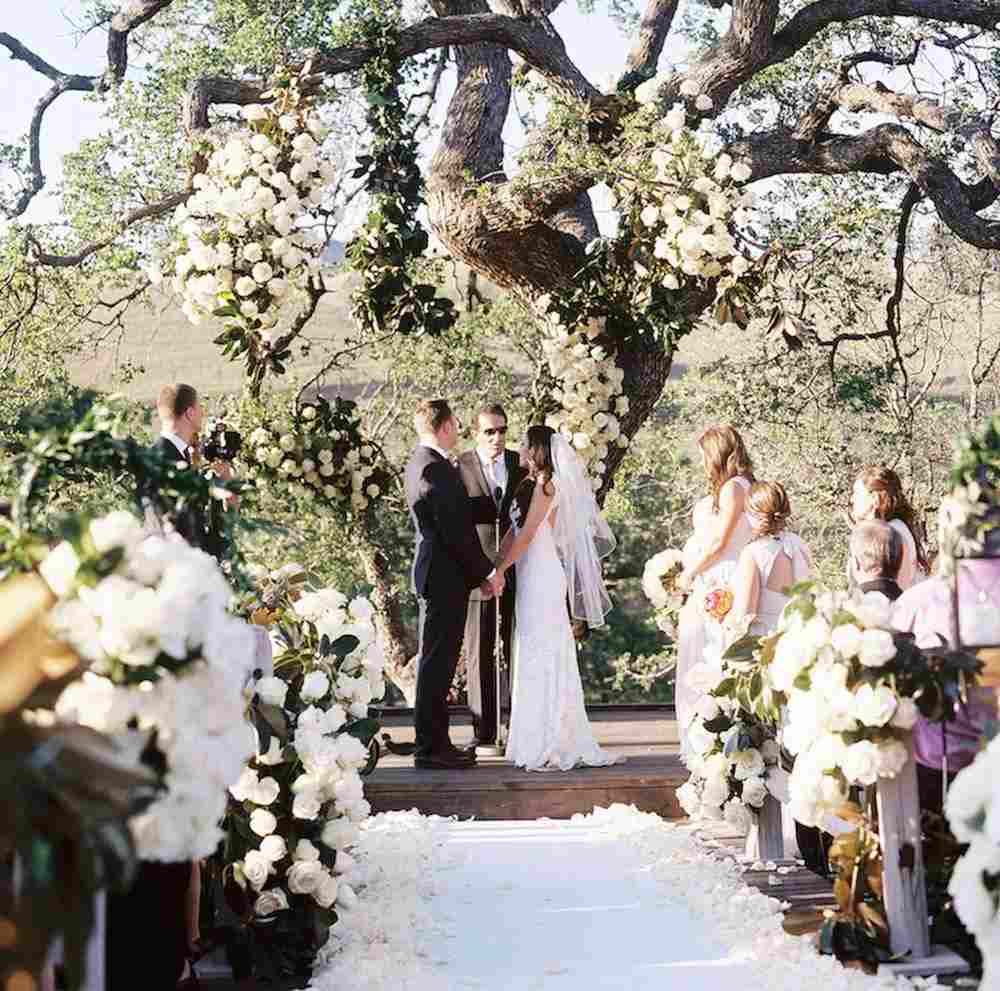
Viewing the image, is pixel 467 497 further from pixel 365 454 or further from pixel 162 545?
pixel 162 545

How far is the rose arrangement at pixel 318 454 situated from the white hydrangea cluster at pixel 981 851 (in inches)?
268

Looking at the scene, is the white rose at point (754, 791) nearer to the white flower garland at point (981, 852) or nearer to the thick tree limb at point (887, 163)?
the white flower garland at point (981, 852)

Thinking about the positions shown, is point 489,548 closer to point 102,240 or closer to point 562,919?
point 562,919

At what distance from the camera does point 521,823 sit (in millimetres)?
7723

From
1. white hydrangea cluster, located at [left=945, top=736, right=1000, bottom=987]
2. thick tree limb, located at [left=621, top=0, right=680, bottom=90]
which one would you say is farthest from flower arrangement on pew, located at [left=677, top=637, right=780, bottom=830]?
thick tree limb, located at [left=621, top=0, right=680, bottom=90]

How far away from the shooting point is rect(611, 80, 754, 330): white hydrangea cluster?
7.91 meters

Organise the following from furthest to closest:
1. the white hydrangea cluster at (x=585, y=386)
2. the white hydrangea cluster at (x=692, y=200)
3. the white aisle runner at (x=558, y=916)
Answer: the white hydrangea cluster at (x=585, y=386) < the white hydrangea cluster at (x=692, y=200) < the white aisle runner at (x=558, y=916)

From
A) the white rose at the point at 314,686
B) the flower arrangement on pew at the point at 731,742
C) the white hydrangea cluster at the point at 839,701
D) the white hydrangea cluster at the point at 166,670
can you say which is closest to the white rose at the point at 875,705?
the white hydrangea cluster at the point at 839,701

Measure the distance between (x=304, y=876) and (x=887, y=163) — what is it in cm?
680

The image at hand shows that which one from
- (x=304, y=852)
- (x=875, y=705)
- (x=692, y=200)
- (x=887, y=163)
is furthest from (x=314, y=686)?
(x=887, y=163)

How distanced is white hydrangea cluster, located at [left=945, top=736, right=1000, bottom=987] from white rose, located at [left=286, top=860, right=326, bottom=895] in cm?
211

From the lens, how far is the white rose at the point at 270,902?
5.02 metres

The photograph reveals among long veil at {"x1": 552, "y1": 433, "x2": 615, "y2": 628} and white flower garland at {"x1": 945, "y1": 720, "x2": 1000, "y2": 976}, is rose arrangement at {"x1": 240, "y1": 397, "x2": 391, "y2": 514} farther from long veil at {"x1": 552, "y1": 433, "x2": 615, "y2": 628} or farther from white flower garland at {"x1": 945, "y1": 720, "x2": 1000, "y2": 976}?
white flower garland at {"x1": 945, "y1": 720, "x2": 1000, "y2": 976}

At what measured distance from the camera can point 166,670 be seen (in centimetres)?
327
